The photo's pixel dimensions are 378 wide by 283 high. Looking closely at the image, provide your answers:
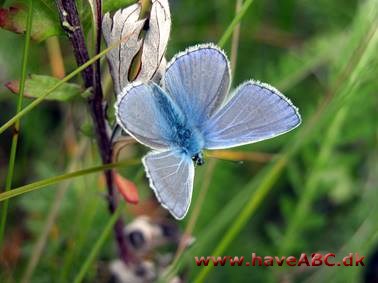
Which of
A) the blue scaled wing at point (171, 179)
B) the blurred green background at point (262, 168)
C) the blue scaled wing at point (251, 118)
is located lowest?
the blurred green background at point (262, 168)

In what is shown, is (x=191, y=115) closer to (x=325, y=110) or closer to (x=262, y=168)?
(x=325, y=110)

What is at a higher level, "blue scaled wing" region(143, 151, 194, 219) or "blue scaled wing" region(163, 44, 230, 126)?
"blue scaled wing" region(163, 44, 230, 126)

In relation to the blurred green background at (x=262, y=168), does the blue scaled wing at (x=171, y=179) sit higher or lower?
higher

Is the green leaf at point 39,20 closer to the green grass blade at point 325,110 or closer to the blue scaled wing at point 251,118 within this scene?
the blue scaled wing at point 251,118

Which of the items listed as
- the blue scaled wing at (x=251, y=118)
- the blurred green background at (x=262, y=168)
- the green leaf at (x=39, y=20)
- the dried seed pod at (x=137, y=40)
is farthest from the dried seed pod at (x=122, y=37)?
the blurred green background at (x=262, y=168)

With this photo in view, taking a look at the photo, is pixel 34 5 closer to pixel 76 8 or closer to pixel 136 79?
pixel 76 8

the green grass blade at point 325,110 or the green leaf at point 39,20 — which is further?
the green grass blade at point 325,110

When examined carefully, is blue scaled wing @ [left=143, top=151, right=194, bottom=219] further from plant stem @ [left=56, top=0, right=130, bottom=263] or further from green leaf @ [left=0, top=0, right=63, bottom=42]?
green leaf @ [left=0, top=0, right=63, bottom=42]

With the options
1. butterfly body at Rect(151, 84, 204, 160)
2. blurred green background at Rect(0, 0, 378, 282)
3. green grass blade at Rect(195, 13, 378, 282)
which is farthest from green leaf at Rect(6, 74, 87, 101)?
green grass blade at Rect(195, 13, 378, 282)
